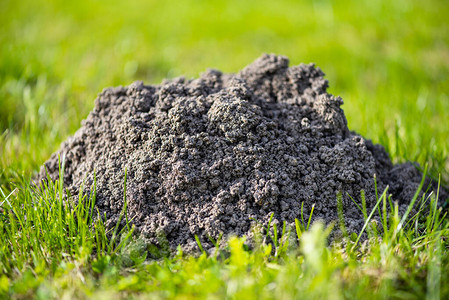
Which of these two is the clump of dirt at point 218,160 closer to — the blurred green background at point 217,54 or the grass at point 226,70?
the grass at point 226,70

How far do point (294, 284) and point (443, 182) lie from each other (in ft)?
5.19

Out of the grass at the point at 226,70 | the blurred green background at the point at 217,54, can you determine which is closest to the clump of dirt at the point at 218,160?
the grass at the point at 226,70

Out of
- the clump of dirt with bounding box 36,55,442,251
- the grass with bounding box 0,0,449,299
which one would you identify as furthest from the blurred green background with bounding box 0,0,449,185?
the clump of dirt with bounding box 36,55,442,251

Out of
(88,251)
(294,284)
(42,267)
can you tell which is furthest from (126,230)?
(294,284)

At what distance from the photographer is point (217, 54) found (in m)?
5.57

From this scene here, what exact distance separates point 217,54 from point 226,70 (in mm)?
734

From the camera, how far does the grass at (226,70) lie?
1.56 metres

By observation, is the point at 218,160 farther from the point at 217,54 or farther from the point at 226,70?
the point at 217,54

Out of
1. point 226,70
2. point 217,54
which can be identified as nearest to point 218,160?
point 226,70

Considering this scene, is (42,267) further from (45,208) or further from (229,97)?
(229,97)

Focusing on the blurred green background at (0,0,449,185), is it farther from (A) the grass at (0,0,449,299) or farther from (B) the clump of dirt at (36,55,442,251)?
(B) the clump of dirt at (36,55,442,251)

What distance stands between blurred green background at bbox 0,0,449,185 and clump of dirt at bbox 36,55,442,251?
67 centimetres

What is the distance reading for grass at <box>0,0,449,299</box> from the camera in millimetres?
1556

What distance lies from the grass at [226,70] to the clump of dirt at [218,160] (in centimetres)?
12
